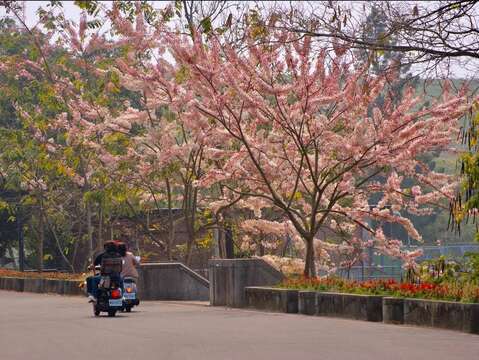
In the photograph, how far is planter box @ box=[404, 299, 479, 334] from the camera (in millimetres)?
18344

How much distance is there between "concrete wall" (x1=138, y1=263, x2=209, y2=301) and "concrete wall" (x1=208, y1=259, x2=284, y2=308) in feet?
14.4

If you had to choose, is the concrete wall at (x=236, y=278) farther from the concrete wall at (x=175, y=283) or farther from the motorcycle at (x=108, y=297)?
the concrete wall at (x=175, y=283)

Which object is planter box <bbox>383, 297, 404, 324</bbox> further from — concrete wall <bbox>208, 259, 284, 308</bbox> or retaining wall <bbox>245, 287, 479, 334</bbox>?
concrete wall <bbox>208, 259, 284, 308</bbox>

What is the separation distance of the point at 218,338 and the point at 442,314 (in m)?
3.93

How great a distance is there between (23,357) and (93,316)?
10553 mm

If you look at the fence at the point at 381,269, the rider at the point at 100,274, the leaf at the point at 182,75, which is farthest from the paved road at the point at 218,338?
the fence at the point at 381,269

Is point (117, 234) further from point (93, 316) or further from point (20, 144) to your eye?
point (93, 316)

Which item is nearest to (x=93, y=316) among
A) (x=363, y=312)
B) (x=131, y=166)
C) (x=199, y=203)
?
(x=363, y=312)

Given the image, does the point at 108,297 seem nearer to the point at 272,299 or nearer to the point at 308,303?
the point at 272,299

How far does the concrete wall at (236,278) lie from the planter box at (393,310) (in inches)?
301

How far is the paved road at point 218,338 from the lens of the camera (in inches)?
589

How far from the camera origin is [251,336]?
18.0 m

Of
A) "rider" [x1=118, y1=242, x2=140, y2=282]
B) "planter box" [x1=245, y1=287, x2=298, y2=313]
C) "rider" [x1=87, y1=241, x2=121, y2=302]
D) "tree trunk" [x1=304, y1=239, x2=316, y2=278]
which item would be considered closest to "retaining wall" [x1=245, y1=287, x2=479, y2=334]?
"planter box" [x1=245, y1=287, x2=298, y2=313]

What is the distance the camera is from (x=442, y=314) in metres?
19.3
